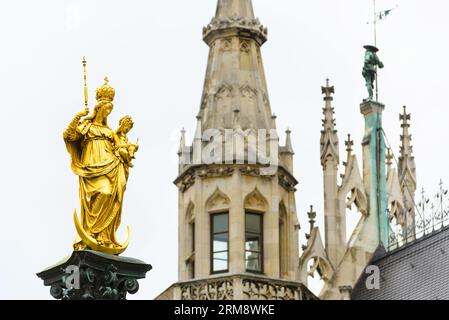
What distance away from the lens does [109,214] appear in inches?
1558

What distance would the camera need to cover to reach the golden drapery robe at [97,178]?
130 ft

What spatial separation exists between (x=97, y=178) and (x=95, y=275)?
1.52 m

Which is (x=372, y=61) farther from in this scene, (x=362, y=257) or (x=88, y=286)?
(x=88, y=286)

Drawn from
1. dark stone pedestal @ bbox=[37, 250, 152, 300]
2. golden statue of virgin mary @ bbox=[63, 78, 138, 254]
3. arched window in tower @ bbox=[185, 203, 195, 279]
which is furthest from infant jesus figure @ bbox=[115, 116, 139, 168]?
arched window in tower @ bbox=[185, 203, 195, 279]

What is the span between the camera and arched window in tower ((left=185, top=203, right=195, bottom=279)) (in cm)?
5812

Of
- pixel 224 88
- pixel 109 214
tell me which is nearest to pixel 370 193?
pixel 224 88

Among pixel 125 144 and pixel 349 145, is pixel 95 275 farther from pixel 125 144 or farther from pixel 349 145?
pixel 349 145

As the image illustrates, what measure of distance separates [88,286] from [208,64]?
2129 centimetres

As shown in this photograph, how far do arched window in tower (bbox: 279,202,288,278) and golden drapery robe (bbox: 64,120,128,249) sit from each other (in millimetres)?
18350

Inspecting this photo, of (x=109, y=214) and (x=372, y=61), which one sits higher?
(x=372, y=61)

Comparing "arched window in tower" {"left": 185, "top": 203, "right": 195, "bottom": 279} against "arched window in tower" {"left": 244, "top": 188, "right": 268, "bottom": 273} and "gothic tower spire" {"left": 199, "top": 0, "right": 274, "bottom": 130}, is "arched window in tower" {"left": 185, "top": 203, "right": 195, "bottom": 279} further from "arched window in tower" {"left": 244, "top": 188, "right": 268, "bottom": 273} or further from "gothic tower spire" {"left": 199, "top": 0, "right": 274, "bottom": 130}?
"gothic tower spire" {"left": 199, "top": 0, "right": 274, "bottom": 130}

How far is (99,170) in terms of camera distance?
130 feet

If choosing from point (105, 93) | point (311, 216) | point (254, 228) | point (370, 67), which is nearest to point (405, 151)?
point (370, 67)
